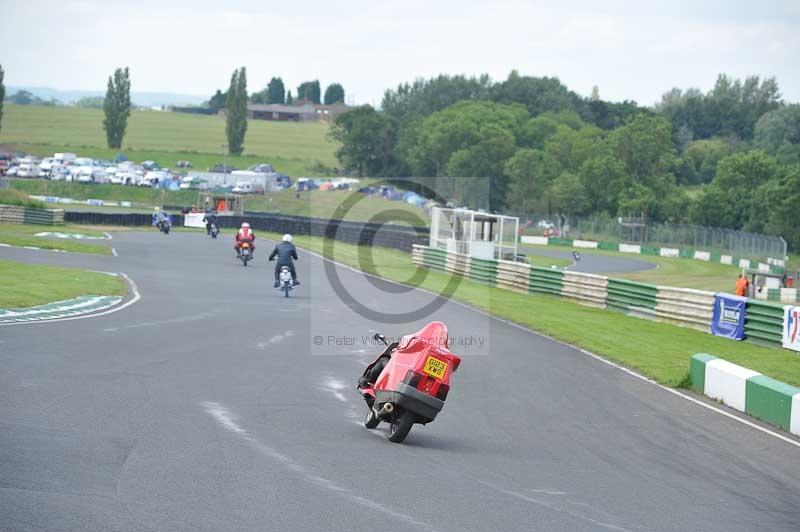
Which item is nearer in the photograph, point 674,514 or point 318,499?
point 318,499

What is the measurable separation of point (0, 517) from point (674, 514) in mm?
5004

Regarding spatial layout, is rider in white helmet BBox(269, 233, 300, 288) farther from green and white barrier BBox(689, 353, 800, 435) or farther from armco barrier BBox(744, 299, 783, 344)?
green and white barrier BBox(689, 353, 800, 435)

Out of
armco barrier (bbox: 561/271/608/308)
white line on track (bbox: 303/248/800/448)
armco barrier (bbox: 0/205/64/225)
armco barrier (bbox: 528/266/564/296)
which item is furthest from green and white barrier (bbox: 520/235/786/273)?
armco barrier (bbox: 0/205/64/225)

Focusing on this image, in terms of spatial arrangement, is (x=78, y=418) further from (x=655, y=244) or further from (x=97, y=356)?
(x=655, y=244)

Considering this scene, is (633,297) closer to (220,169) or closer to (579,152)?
(579,152)

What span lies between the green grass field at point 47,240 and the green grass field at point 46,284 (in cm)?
1043

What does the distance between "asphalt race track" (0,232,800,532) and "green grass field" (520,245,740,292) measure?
3367cm

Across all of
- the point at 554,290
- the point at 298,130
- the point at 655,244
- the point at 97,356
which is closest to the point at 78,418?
the point at 97,356

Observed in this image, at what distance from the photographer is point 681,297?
27.7m

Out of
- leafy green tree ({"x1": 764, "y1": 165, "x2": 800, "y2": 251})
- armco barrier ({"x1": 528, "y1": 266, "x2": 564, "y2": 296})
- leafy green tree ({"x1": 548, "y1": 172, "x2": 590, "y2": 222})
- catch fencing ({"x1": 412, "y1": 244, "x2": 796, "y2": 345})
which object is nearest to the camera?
catch fencing ({"x1": 412, "y1": 244, "x2": 796, "y2": 345})

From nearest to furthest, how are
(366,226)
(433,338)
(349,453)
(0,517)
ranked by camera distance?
(0,517)
(349,453)
(433,338)
(366,226)

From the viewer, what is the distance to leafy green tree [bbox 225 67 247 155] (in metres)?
130

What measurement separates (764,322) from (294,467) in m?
17.4

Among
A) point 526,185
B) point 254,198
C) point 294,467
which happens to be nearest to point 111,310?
point 294,467
